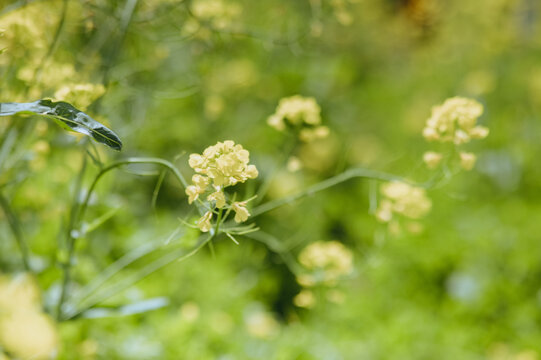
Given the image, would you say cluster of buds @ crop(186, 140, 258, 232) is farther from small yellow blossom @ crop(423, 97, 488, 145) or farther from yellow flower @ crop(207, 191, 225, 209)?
small yellow blossom @ crop(423, 97, 488, 145)

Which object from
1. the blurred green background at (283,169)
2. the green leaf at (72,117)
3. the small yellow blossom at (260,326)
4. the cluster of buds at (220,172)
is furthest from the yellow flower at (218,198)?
the small yellow blossom at (260,326)

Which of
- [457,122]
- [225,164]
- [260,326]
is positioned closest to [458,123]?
[457,122]

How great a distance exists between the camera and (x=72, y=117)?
60 cm

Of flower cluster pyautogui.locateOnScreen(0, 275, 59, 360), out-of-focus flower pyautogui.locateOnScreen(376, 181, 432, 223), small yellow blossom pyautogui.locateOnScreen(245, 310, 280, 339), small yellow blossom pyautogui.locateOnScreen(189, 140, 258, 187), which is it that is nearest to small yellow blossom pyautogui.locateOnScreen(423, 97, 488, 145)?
out-of-focus flower pyautogui.locateOnScreen(376, 181, 432, 223)

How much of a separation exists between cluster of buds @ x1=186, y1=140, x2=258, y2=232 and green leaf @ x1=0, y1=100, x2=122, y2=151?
0.10 meters

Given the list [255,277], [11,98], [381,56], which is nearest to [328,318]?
[255,277]

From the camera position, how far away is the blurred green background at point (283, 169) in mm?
1122

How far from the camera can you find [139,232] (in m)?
1.62

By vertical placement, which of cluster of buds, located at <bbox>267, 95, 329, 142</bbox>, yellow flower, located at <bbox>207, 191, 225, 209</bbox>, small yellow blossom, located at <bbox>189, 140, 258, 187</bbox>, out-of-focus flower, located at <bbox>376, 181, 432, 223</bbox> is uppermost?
out-of-focus flower, located at <bbox>376, 181, 432, 223</bbox>

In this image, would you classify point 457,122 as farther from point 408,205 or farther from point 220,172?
point 220,172

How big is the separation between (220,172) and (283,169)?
1.86 m

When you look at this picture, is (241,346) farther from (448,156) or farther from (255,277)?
(448,156)

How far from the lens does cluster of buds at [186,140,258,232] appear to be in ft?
1.89

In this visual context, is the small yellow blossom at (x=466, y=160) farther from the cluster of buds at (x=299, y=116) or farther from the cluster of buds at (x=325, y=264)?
the cluster of buds at (x=325, y=264)
